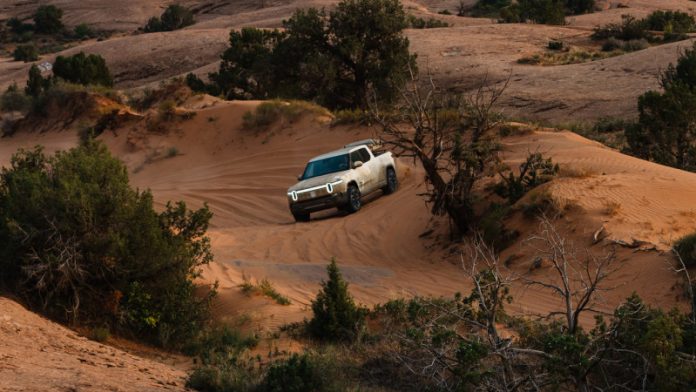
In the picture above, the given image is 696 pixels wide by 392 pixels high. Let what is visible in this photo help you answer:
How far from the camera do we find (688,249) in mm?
13469

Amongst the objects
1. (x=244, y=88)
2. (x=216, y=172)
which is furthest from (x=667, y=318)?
(x=244, y=88)

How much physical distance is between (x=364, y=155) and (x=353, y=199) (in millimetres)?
1343

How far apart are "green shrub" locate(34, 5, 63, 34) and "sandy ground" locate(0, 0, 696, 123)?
1728 millimetres

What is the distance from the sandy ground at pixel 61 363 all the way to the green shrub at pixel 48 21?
7627 cm

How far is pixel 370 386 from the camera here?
1020cm

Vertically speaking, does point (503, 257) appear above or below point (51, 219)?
below

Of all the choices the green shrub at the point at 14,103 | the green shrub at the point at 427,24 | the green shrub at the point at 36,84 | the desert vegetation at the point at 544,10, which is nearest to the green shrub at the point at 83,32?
the green shrub at the point at 427,24

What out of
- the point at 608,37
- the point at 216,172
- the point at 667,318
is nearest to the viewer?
the point at 667,318

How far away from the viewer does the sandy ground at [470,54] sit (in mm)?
36250

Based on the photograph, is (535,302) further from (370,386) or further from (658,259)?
(370,386)

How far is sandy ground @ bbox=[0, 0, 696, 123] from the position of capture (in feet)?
119

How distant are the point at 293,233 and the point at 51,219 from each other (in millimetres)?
9099

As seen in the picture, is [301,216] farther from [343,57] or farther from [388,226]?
[343,57]

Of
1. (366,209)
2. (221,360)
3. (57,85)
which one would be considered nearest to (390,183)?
(366,209)
